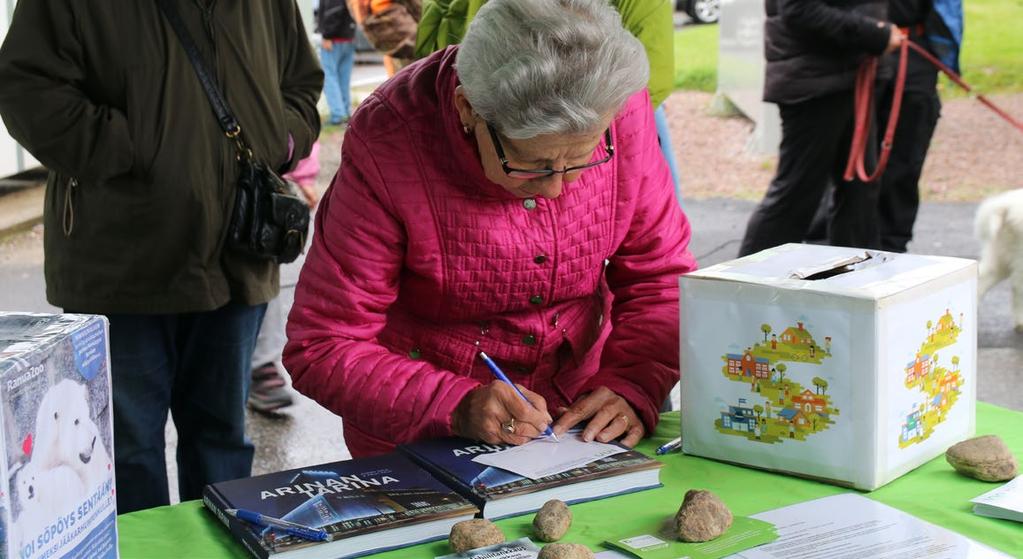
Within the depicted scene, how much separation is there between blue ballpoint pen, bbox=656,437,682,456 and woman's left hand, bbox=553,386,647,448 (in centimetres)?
4

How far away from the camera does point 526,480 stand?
1.62m

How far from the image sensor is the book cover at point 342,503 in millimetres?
1460

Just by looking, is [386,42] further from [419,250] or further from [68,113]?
[419,250]

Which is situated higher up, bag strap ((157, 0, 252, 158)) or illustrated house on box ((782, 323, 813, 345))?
bag strap ((157, 0, 252, 158))

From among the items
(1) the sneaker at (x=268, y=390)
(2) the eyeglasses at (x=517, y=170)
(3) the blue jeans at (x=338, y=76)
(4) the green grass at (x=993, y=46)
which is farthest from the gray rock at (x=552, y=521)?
(4) the green grass at (x=993, y=46)

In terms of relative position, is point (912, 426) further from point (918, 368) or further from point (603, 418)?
point (603, 418)

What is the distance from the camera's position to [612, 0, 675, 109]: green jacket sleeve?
2.93 m

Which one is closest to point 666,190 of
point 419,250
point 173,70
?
point 419,250

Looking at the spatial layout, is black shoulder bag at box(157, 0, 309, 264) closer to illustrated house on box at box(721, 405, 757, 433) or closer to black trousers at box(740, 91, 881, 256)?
illustrated house on box at box(721, 405, 757, 433)

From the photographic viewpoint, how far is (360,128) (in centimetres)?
191

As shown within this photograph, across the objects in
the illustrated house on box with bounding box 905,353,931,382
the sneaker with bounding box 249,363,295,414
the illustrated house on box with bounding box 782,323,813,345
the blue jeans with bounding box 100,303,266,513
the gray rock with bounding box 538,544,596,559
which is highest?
the illustrated house on box with bounding box 782,323,813,345

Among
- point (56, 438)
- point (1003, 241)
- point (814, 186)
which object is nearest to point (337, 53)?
point (814, 186)

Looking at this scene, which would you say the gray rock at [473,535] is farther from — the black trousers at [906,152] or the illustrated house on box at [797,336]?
the black trousers at [906,152]

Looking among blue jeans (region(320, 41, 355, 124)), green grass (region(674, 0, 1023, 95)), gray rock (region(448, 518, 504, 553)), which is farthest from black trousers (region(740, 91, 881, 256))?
green grass (region(674, 0, 1023, 95))
